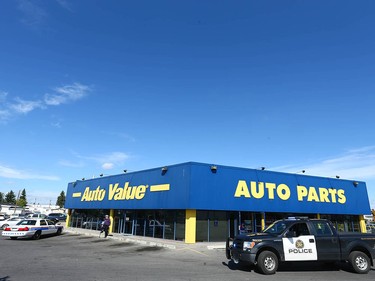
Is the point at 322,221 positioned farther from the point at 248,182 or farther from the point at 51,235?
the point at 51,235

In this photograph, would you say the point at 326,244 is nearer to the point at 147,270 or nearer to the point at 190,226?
the point at 147,270

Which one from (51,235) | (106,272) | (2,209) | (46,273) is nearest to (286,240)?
(106,272)

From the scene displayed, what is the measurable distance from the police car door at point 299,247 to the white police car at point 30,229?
2029 centimetres

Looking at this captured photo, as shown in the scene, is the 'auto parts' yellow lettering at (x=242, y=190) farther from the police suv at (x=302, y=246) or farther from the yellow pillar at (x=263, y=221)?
the police suv at (x=302, y=246)

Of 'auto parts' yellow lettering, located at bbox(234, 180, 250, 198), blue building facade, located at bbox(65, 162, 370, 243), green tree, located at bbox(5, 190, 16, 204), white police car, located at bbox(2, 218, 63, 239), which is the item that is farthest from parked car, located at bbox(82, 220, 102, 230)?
green tree, located at bbox(5, 190, 16, 204)

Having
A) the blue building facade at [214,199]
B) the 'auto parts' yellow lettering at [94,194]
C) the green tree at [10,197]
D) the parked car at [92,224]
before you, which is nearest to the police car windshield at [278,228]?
the blue building facade at [214,199]

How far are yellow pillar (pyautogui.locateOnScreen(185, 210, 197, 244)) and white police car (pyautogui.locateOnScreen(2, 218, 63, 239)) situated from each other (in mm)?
12479

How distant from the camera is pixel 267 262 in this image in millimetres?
10703

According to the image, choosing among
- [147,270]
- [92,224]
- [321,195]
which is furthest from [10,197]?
[147,270]

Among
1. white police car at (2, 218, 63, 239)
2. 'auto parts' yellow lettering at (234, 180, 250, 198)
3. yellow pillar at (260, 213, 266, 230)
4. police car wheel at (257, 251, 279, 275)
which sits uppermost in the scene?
'auto parts' yellow lettering at (234, 180, 250, 198)

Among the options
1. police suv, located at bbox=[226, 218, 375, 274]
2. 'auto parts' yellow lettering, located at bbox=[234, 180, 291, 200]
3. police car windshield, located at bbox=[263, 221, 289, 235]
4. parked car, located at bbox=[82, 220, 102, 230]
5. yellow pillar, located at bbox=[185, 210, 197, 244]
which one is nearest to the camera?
police suv, located at bbox=[226, 218, 375, 274]

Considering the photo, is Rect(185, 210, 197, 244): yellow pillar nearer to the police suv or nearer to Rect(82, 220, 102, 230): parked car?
the police suv

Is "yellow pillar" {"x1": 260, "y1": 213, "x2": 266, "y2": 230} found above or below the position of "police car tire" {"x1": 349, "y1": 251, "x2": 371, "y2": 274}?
above

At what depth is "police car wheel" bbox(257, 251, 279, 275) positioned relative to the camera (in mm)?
10547
